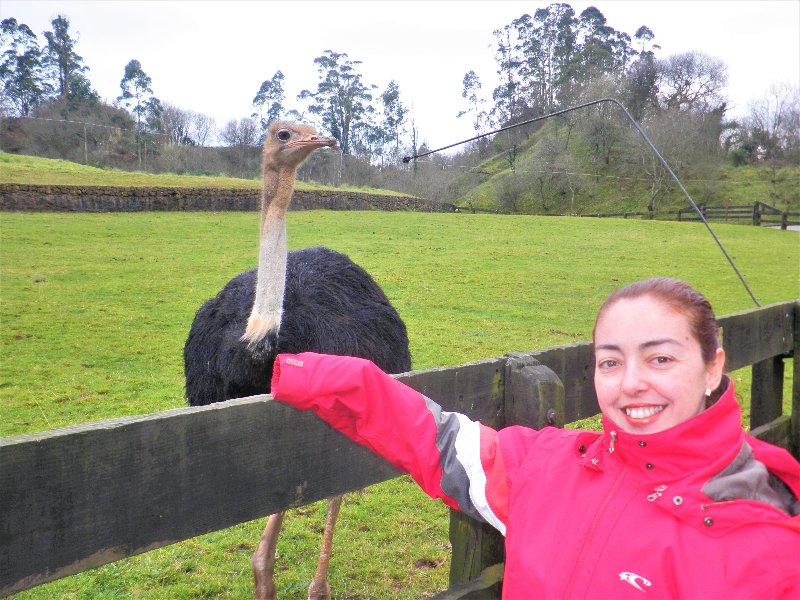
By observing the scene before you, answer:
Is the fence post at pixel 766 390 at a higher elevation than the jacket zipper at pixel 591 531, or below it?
below

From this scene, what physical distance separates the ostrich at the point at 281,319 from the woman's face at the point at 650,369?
2.16 m

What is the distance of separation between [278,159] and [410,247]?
1336 centimetres

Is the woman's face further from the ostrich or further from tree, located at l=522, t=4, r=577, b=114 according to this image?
tree, located at l=522, t=4, r=577, b=114

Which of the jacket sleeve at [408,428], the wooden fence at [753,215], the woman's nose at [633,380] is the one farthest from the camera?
the wooden fence at [753,215]

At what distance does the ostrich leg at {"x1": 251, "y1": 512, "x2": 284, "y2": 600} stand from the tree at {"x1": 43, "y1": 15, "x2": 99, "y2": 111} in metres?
46.7

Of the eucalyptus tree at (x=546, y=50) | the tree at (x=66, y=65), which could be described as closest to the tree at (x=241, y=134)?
the tree at (x=66, y=65)

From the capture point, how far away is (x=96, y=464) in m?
1.38

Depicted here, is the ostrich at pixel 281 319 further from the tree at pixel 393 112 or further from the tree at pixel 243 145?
the tree at pixel 393 112

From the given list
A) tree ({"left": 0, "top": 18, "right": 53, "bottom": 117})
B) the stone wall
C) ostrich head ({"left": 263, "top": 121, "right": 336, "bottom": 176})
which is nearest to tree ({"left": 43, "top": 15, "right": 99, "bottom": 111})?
tree ({"left": 0, "top": 18, "right": 53, "bottom": 117})

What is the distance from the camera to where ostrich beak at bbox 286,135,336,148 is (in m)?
4.31

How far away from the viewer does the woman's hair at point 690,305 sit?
163 centimetres

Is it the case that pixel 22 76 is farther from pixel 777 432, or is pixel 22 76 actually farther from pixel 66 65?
pixel 777 432

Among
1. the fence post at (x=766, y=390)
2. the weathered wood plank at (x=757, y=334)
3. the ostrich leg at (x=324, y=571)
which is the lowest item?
the ostrich leg at (x=324, y=571)

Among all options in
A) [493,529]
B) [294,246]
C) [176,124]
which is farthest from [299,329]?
[176,124]
